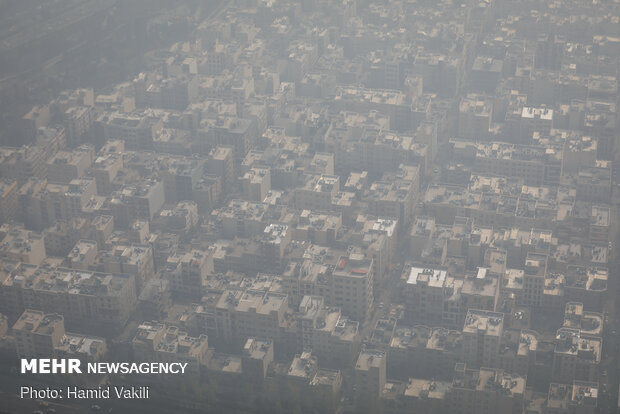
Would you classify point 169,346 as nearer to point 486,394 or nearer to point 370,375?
point 370,375

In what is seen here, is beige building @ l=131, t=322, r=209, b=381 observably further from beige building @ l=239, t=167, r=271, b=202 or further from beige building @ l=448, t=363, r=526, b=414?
beige building @ l=239, t=167, r=271, b=202

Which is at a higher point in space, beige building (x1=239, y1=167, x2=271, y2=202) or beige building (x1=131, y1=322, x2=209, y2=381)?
beige building (x1=239, y1=167, x2=271, y2=202)

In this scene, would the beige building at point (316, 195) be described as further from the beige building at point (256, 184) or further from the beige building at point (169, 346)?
the beige building at point (169, 346)

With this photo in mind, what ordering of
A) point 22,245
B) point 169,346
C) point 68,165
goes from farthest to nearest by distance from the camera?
point 68,165
point 22,245
point 169,346

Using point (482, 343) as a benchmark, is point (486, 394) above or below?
below

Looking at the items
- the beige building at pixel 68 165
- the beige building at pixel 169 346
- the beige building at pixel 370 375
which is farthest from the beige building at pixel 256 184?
the beige building at pixel 370 375

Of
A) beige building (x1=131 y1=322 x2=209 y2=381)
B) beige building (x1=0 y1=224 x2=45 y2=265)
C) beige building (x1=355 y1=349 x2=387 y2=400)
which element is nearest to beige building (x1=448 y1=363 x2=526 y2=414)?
beige building (x1=355 y1=349 x2=387 y2=400)

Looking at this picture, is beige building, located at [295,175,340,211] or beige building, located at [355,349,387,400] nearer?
beige building, located at [355,349,387,400]

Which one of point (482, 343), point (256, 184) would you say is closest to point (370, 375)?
point (482, 343)

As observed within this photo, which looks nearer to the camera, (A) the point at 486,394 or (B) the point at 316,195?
(A) the point at 486,394

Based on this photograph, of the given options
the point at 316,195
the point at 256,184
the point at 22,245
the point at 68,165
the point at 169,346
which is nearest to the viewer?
the point at 169,346

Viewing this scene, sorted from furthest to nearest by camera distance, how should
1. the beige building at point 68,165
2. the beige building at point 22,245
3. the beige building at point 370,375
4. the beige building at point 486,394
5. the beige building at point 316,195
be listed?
the beige building at point 68,165
the beige building at point 316,195
the beige building at point 22,245
the beige building at point 370,375
the beige building at point 486,394
